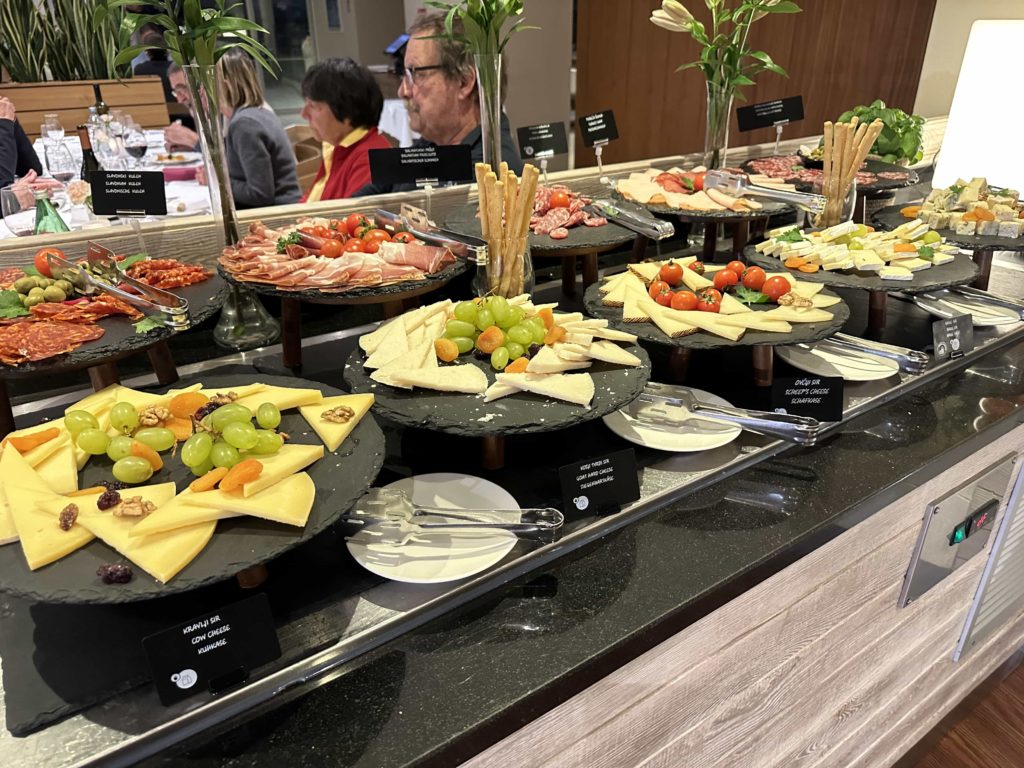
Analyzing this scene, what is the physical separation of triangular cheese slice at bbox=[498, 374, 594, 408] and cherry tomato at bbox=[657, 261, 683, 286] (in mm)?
413

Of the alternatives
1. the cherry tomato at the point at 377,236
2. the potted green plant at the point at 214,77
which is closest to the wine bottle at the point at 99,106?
the potted green plant at the point at 214,77

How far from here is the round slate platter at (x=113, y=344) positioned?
1.01 metres

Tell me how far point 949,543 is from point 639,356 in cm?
82

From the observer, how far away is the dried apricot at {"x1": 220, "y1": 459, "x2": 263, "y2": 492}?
0.78 m

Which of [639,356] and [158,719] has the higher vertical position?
[639,356]

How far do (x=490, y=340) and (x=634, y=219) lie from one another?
27.2 inches

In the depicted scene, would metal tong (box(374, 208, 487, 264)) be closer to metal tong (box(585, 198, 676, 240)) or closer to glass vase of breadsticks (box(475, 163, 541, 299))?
glass vase of breadsticks (box(475, 163, 541, 299))

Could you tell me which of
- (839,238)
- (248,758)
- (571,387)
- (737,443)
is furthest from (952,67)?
(248,758)

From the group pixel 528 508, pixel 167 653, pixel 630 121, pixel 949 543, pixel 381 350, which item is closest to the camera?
pixel 167 653

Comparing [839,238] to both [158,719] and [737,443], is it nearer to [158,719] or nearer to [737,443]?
[737,443]

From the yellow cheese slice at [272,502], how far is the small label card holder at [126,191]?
0.82 m

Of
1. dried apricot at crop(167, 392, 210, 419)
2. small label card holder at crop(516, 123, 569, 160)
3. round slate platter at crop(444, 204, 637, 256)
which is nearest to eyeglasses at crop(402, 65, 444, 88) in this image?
small label card holder at crop(516, 123, 569, 160)

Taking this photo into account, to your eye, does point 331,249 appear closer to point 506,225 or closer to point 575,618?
point 506,225

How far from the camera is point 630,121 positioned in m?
3.93
